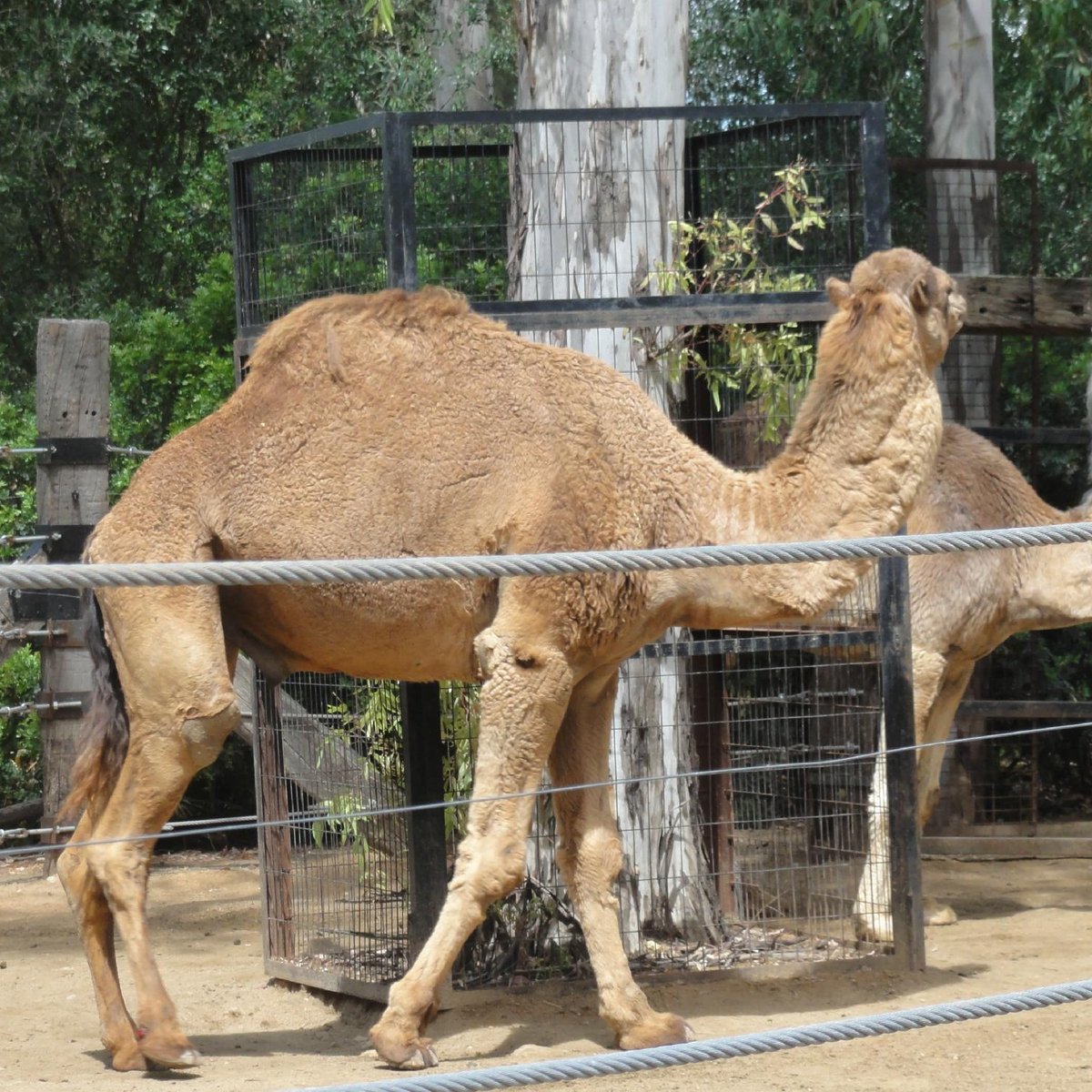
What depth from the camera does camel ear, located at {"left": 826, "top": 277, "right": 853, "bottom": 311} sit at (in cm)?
571

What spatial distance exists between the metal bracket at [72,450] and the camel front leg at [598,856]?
405 centimetres

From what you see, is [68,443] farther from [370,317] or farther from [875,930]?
[875,930]

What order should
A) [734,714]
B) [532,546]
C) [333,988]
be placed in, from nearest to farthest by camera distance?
[532,546], [333,988], [734,714]

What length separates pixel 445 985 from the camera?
622 centimetres

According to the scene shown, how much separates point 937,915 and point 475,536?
3797 mm

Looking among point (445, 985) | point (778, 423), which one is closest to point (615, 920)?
point (445, 985)

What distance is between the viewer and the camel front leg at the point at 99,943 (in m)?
5.60

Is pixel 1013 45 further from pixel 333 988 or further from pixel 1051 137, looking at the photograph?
pixel 333 988

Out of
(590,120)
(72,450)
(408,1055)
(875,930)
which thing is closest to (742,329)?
(590,120)

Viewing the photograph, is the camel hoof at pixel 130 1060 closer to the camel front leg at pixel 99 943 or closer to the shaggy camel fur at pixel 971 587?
the camel front leg at pixel 99 943

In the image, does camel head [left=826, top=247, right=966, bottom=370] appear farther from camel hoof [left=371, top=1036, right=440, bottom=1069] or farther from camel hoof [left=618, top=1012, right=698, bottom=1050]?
camel hoof [left=371, top=1036, right=440, bottom=1069]

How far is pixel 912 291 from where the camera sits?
5.65 metres

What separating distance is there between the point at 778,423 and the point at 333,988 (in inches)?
114

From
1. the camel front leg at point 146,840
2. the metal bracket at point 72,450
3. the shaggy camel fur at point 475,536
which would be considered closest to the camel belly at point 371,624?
the shaggy camel fur at point 475,536
